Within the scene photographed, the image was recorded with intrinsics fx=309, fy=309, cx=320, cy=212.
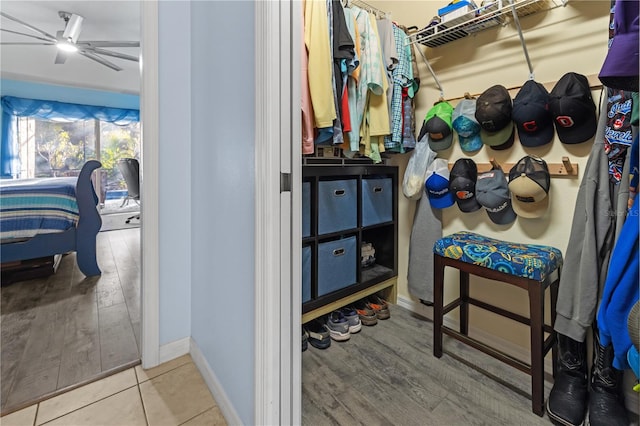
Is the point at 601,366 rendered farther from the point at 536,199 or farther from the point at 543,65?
the point at 543,65

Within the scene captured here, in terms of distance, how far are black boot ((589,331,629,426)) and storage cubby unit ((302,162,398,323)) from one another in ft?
3.53

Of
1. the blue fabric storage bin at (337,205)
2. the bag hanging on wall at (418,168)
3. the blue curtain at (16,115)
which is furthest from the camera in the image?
the blue curtain at (16,115)

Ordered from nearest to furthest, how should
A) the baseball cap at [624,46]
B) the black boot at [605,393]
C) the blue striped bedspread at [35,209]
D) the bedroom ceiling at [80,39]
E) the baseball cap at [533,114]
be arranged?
the baseball cap at [624,46] → the black boot at [605,393] → the baseball cap at [533,114] → the blue striped bedspread at [35,209] → the bedroom ceiling at [80,39]

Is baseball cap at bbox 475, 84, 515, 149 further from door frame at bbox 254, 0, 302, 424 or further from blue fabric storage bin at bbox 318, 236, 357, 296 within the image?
door frame at bbox 254, 0, 302, 424

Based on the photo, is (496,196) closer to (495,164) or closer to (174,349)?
(495,164)

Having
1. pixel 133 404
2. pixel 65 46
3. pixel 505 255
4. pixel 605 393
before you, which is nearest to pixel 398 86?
pixel 505 255

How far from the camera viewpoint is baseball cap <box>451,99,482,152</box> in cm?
159

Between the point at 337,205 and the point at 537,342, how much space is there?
41.9 inches

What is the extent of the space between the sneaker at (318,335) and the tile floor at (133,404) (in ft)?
1.91

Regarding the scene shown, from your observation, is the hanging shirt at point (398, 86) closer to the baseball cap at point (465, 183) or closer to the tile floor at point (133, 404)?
the baseball cap at point (465, 183)

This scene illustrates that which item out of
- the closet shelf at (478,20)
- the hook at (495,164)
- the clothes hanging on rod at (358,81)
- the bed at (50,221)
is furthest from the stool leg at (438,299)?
the bed at (50,221)

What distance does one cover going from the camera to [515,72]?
1.52m

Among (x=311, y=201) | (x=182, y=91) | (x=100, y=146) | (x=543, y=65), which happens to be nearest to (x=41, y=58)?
(x=100, y=146)

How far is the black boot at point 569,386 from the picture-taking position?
1.15m
